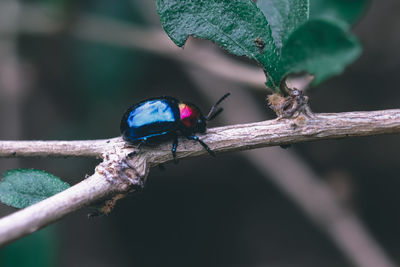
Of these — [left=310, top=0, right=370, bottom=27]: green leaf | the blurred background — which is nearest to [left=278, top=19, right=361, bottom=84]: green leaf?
[left=310, top=0, right=370, bottom=27]: green leaf

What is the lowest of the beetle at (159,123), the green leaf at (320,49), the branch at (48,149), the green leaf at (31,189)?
the green leaf at (31,189)

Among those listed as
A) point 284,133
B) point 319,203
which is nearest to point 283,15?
point 284,133

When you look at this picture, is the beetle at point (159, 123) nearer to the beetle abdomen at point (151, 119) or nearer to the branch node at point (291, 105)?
the beetle abdomen at point (151, 119)

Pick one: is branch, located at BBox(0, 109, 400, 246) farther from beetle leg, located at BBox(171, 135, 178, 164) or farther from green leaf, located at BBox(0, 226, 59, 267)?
green leaf, located at BBox(0, 226, 59, 267)

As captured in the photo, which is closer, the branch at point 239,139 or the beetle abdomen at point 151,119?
the branch at point 239,139

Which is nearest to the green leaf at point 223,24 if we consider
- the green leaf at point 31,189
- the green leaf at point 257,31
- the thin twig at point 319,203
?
the green leaf at point 257,31
